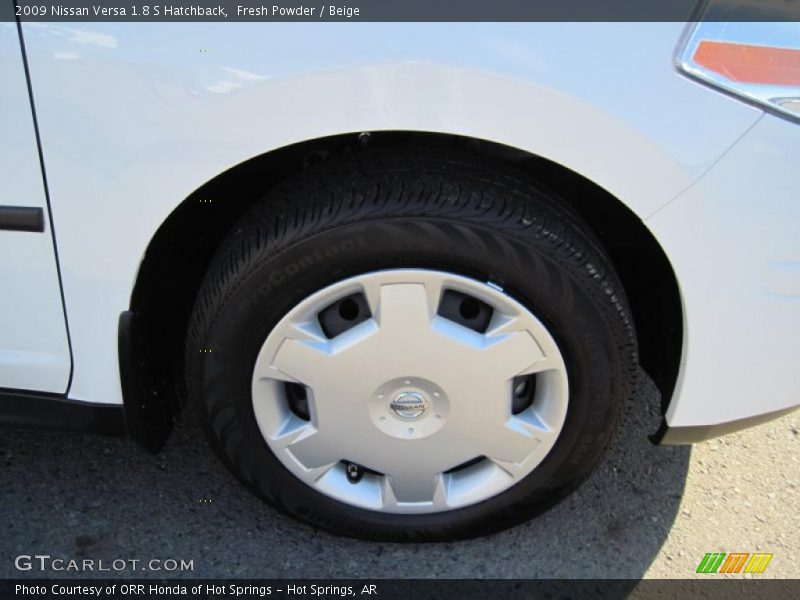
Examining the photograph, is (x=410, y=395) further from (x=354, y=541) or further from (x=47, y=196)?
(x=47, y=196)

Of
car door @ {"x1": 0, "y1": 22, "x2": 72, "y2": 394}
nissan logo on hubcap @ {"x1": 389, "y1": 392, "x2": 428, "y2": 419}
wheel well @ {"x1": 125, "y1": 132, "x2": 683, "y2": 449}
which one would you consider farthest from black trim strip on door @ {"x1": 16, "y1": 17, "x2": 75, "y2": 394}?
nissan logo on hubcap @ {"x1": 389, "y1": 392, "x2": 428, "y2": 419}

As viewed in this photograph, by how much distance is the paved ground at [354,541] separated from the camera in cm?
199

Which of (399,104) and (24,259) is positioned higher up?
(399,104)

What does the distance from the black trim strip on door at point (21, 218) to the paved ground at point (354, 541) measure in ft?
2.65

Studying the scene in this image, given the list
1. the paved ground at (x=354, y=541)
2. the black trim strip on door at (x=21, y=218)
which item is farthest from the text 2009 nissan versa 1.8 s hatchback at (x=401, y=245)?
the paved ground at (x=354, y=541)

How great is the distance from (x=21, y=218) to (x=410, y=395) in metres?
0.84

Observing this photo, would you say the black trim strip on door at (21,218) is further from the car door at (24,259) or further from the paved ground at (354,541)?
the paved ground at (354,541)

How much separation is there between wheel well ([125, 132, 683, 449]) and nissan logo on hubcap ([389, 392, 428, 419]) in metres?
0.52

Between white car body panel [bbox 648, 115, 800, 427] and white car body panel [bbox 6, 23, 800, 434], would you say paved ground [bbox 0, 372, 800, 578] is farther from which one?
white car body panel [bbox 6, 23, 800, 434]

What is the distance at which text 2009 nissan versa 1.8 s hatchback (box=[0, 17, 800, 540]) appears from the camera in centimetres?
147

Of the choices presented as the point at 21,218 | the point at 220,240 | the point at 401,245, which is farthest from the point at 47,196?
the point at 401,245

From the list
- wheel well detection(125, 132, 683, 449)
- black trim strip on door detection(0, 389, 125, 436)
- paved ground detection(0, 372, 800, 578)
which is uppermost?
wheel well detection(125, 132, 683, 449)

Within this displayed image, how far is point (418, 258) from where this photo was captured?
64.4 inches
